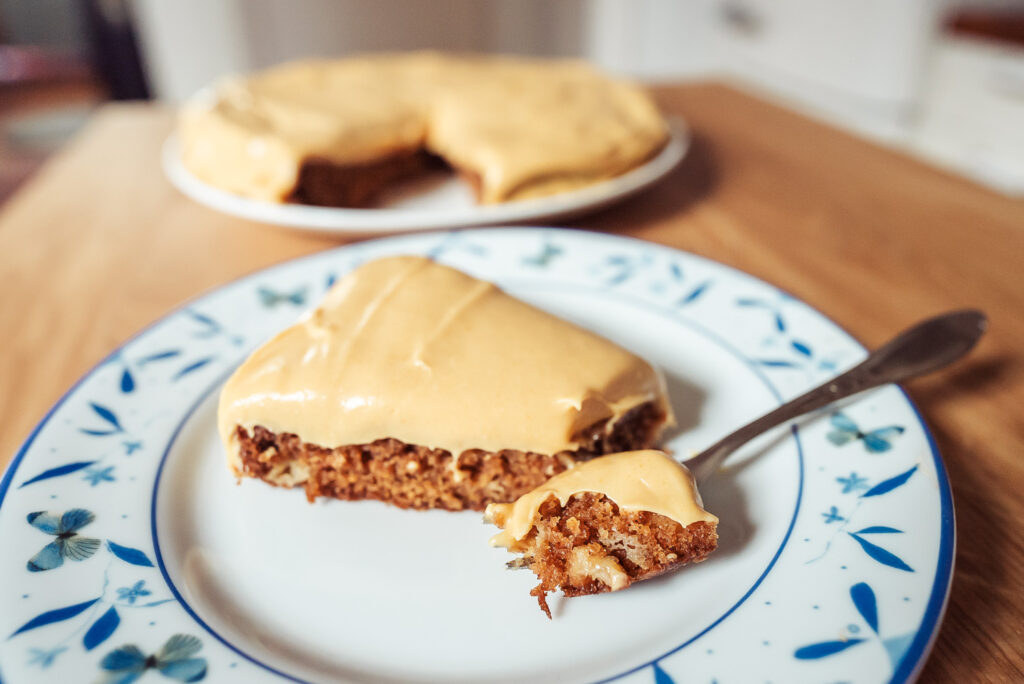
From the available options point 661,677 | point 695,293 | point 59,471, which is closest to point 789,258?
point 695,293

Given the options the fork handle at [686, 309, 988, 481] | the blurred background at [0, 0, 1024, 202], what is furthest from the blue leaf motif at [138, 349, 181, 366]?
the blurred background at [0, 0, 1024, 202]

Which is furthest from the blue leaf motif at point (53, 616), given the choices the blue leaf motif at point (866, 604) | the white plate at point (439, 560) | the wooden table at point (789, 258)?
the blue leaf motif at point (866, 604)

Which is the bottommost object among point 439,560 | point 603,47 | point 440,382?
point 603,47

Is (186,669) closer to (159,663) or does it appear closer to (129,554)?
(159,663)

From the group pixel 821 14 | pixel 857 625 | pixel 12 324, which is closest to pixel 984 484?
pixel 857 625

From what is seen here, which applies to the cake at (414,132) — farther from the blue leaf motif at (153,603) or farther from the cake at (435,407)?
the blue leaf motif at (153,603)

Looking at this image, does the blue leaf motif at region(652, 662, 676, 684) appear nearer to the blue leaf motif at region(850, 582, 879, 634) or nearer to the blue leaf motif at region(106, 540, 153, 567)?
the blue leaf motif at region(850, 582, 879, 634)
